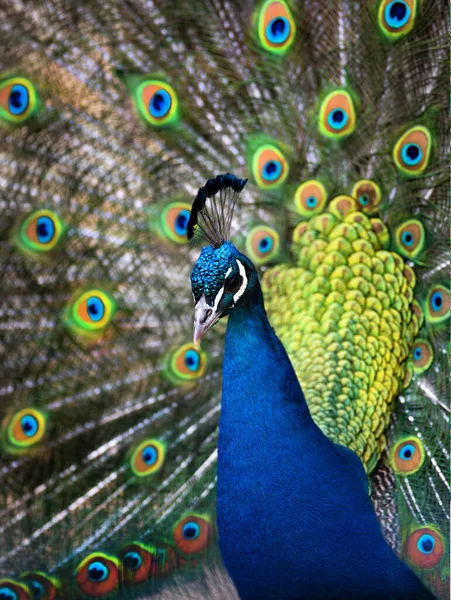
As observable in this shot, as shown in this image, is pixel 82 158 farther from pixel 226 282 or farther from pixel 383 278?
pixel 383 278

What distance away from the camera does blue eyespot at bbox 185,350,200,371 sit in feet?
6.11

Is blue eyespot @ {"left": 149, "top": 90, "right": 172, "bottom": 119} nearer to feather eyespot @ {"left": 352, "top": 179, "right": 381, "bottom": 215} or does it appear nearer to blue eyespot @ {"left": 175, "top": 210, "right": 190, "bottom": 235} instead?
blue eyespot @ {"left": 175, "top": 210, "right": 190, "bottom": 235}

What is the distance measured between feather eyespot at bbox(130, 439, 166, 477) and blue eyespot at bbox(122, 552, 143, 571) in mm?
194

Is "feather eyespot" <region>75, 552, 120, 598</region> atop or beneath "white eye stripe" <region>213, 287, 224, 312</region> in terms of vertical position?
beneath

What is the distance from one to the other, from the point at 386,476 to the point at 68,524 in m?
0.82

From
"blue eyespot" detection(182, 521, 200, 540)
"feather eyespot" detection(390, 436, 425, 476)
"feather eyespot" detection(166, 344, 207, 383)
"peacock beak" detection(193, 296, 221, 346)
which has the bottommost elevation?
"blue eyespot" detection(182, 521, 200, 540)

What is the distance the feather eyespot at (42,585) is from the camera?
173 cm

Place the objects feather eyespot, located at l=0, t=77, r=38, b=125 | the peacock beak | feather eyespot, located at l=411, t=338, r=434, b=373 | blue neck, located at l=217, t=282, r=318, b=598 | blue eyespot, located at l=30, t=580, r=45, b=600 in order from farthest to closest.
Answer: feather eyespot, located at l=411, t=338, r=434, b=373 → blue eyespot, located at l=30, t=580, r=45, b=600 → feather eyespot, located at l=0, t=77, r=38, b=125 → blue neck, located at l=217, t=282, r=318, b=598 → the peacock beak

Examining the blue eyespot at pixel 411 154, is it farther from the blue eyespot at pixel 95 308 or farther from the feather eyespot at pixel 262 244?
the blue eyespot at pixel 95 308

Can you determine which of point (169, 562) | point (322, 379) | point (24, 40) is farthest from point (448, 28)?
point (169, 562)

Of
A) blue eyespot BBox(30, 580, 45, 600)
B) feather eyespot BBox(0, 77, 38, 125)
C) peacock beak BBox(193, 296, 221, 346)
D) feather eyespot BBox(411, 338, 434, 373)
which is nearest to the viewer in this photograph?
peacock beak BBox(193, 296, 221, 346)

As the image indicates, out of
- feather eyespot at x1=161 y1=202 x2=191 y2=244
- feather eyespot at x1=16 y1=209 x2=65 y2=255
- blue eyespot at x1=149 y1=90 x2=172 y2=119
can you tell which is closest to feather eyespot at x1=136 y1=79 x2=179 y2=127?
blue eyespot at x1=149 y1=90 x2=172 y2=119

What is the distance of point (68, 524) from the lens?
1.80 m

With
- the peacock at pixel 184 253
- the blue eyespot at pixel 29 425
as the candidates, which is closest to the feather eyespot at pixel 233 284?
the peacock at pixel 184 253
